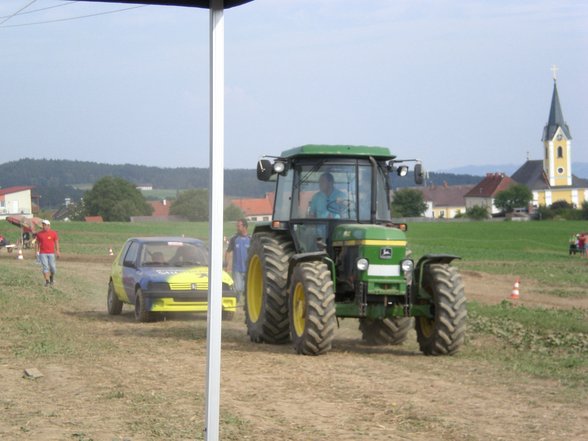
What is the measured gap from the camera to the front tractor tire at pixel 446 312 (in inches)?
508

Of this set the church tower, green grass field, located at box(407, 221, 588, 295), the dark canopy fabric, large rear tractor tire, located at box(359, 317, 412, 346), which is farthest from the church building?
the dark canopy fabric

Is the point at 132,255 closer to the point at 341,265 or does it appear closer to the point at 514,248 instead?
the point at 341,265

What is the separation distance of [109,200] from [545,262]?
97.8ft

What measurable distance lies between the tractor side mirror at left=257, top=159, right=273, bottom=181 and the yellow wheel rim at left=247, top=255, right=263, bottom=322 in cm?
165

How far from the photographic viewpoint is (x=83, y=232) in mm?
61094

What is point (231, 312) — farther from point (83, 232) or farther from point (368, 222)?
point (83, 232)

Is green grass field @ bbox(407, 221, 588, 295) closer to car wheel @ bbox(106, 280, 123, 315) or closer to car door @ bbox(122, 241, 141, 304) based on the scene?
car wheel @ bbox(106, 280, 123, 315)

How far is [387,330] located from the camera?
14.6m

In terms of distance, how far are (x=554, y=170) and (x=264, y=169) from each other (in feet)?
591

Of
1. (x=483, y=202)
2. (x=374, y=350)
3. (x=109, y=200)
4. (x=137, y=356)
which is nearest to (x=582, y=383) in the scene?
(x=374, y=350)

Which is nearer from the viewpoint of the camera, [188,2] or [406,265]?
[188,2]

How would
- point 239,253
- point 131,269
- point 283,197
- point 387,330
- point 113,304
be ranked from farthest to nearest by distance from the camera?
point 239,253 → point 113,304 → point 131,269 → point 387,330 → point 283,197

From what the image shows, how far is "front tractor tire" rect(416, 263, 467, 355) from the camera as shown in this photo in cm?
1290

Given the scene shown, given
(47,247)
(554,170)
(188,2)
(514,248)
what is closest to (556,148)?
(554,170)
